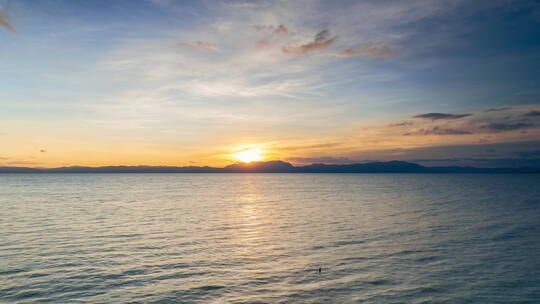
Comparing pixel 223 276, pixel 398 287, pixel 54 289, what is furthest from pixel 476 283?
pixel 54 289

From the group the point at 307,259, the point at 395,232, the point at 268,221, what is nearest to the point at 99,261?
the point at 307,259

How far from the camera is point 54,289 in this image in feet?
57.9

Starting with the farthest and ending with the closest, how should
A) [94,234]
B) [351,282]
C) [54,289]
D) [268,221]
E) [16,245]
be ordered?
[268,221], [94,234], [16,245], [351,282], [54,289]

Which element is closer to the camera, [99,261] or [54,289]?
[54,289]

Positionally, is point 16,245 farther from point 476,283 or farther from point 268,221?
point 476,283

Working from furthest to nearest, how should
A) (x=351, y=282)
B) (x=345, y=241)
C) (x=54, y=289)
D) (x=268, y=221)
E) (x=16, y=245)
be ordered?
(x=268, y=221), (x=345, y=241), (x=16, y=245), (x=351, y=282), (x=54, y=289)

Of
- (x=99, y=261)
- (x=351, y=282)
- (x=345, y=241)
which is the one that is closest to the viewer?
(x=351, y=282)

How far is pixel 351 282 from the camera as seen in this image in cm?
1891

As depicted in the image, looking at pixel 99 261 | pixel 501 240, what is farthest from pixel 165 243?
pixel 501 240

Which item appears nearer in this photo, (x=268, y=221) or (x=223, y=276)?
(x=223, y=276)

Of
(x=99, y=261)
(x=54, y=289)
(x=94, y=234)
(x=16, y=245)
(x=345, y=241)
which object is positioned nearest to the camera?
(x=54, y=289)

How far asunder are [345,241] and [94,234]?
25.6 metres

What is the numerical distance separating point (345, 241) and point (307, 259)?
7750 millimetres

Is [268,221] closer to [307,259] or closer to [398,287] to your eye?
[307,259]
